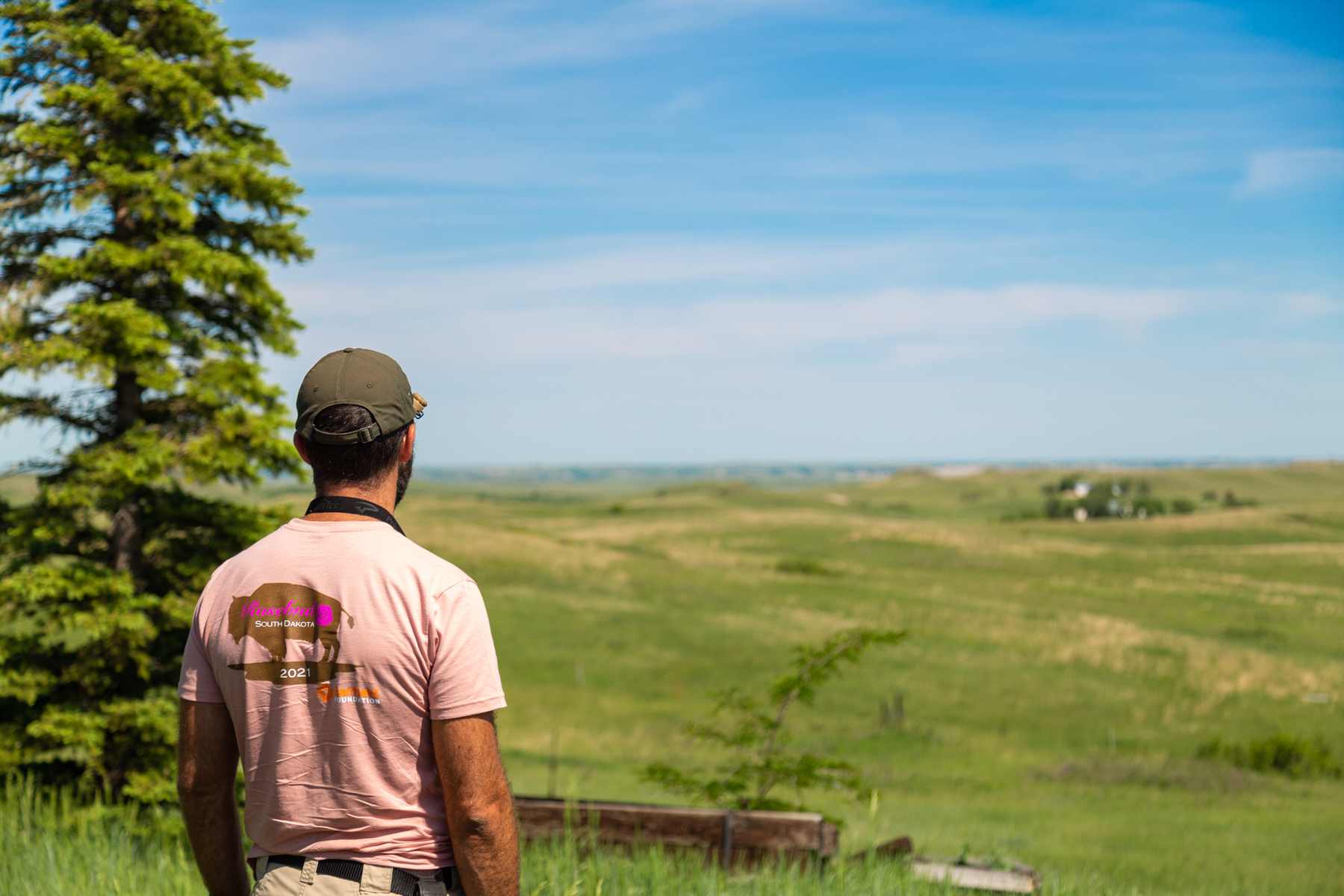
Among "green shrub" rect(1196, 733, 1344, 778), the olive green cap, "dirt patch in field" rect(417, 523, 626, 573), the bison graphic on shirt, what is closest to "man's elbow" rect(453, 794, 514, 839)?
Result: the bison graphic on shirt

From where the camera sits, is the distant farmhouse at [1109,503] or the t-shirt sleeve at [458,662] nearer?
the t-shirt sleeve at [458,662]

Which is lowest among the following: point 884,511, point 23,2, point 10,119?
point 884,511

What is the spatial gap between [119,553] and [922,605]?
53141mm

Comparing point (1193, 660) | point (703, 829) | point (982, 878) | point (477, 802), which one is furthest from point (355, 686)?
point (1193, 660)

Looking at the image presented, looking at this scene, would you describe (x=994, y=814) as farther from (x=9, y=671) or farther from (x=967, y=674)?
(x=967, y=674)

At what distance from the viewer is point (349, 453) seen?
3.08 metres

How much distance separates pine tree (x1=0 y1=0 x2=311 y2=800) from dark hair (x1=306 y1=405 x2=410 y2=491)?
961 cm

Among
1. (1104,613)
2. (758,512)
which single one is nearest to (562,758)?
(1104,613)

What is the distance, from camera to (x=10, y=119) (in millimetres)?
12820

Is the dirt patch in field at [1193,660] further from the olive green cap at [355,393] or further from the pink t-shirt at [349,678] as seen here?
the olive green cap at [355,393]

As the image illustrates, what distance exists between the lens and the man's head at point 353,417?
3.04 metres

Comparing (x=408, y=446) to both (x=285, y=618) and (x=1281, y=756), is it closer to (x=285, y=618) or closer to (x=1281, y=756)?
(x=285, y=618)

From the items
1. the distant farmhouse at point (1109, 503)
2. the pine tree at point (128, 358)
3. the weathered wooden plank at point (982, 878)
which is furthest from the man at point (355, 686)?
the distant farmhouse at point (1109, 503)

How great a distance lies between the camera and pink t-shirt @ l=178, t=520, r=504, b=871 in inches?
113
